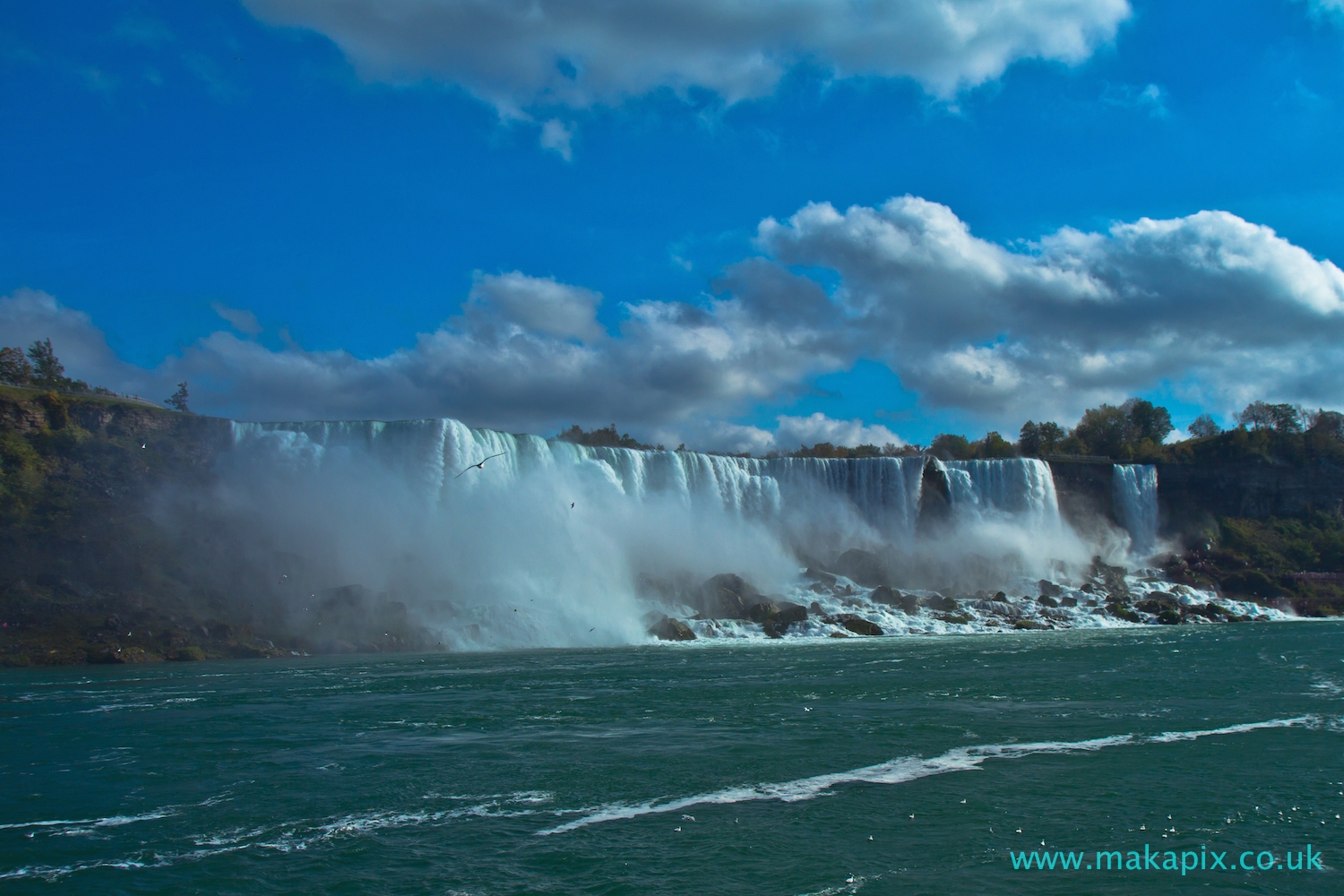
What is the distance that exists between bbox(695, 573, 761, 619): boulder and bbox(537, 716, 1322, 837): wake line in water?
77.6 feet

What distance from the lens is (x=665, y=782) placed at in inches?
419

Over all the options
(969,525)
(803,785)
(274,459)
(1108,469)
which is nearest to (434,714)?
(803,785)

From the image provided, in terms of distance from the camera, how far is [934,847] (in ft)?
26.5

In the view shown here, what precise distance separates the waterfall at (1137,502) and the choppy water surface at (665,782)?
40565 mm

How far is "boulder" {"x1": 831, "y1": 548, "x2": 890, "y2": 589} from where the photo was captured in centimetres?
4531

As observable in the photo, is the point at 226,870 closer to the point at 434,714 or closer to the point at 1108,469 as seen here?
the point at 434,714

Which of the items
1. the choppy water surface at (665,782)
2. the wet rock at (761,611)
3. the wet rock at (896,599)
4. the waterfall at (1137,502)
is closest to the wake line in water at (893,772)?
the choppy water surface at (665,782)

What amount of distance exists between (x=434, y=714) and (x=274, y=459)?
25.7 m

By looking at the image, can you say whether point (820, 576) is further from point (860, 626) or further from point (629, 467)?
point (629, 467)

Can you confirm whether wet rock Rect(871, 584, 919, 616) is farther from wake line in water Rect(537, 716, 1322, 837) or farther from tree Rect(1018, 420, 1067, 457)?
tree Rect(1018, 420, 1067, 457)

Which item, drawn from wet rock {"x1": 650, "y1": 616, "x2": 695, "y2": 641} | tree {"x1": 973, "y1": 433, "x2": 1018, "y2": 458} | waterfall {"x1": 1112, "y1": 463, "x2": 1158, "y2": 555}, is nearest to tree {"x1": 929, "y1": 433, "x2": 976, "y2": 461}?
tree {"x1": 973, "y1": 433, "x2": 1018, "y2": 458}

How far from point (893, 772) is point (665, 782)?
2.83 meters

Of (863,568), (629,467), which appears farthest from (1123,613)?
(629,467)

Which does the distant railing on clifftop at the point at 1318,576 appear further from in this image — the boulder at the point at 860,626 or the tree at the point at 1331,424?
the boulder at the point at 860,626
